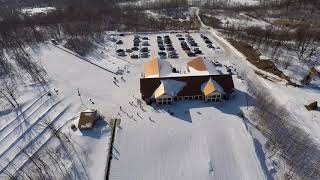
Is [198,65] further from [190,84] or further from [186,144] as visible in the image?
[186,144]

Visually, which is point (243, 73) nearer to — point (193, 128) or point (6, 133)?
point (193, 128)

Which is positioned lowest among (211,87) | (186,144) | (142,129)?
(186,144)

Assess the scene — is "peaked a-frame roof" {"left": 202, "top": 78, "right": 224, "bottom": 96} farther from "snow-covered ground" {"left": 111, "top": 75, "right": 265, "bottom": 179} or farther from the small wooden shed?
the small wooden shed

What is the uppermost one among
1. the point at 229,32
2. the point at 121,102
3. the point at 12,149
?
the point at 229,32

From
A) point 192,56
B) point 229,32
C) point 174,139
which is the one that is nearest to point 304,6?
point 229,32

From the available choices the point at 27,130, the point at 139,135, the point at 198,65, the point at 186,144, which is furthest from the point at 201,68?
the point at 27,130

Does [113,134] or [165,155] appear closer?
[165,155]
